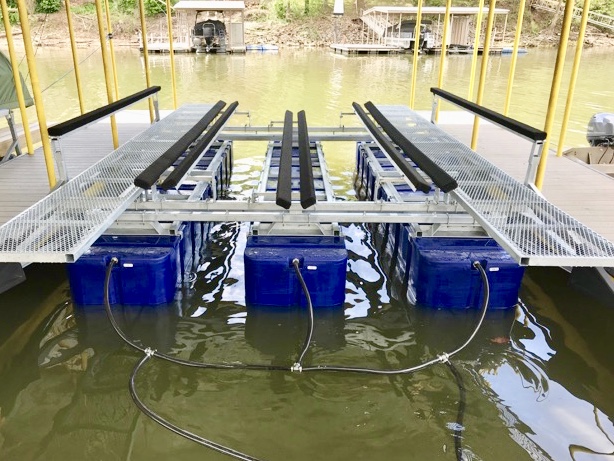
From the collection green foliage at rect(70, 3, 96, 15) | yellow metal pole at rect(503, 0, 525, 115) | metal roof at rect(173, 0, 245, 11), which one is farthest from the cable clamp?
green foliage at rect(70, 3, 96, 15)

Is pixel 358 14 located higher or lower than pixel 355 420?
higher

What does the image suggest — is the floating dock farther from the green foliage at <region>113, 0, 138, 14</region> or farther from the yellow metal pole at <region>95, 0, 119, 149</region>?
the green foliage at <region>113, 0, 138, 14</region>

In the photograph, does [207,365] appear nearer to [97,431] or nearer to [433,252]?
[97,431]

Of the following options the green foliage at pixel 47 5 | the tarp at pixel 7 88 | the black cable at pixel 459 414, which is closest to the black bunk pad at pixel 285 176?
the black cable at pixel 459 414

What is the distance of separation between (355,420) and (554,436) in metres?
1.37

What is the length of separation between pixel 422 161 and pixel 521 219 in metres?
1.19

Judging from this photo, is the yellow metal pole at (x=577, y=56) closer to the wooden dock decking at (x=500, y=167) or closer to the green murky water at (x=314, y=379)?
the wooden dock decking at (x=500, y=167)

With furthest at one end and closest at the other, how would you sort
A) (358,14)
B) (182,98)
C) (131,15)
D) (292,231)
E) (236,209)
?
(358,14) → (131,15) → (182,98) → (292,231) → (236,209)

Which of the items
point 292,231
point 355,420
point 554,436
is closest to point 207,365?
point 355,420

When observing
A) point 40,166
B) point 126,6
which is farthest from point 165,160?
point 126,6

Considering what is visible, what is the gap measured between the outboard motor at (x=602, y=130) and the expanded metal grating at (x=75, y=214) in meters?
7.11

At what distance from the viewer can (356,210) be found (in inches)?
189

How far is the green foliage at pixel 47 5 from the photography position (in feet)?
123

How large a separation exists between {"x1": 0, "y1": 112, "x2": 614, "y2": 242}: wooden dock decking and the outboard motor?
1.37 m
